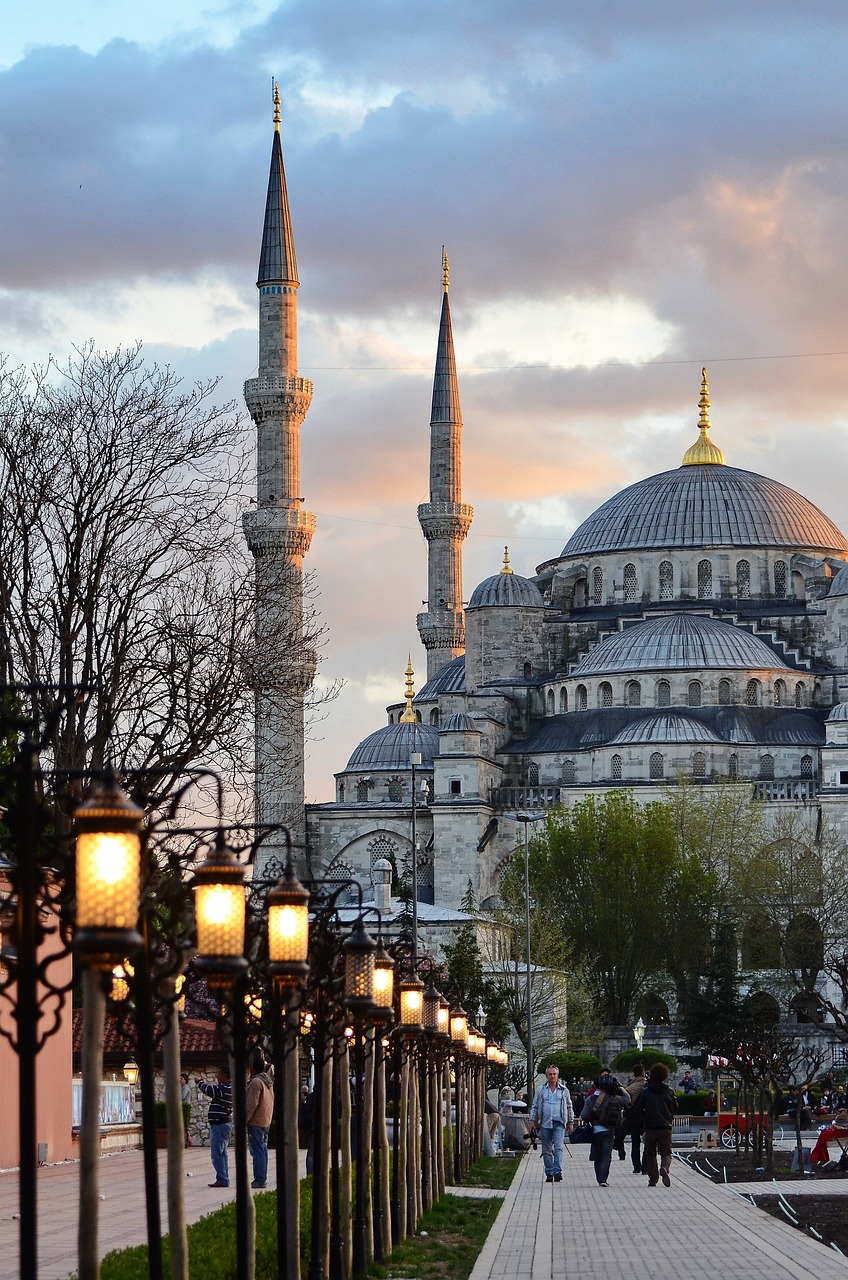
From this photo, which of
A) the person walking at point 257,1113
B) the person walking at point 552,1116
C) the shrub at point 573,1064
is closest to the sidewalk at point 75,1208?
the person walking at point 257,1113

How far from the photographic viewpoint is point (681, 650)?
82.1 meters

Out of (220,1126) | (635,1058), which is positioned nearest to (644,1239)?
(220,1126)

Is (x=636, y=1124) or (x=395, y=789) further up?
(x=395, y=789)

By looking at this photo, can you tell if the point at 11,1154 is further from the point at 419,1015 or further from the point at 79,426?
the point at 79,426

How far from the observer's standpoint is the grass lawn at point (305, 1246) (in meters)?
11.8

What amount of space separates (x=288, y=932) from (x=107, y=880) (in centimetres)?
312

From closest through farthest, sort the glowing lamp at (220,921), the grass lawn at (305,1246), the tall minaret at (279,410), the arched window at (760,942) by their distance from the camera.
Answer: the glowing lamp at (220,921), the grass lawn at (305,1246), the arched window at (760,942), the tall minaret at (279,410)

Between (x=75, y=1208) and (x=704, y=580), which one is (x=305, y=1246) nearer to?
(x=75, y=1208)

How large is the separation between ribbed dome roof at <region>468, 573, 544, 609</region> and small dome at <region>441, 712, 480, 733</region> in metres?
8.91

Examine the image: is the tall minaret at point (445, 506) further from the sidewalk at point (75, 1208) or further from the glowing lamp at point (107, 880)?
the glowing lamp at point (107, 880)

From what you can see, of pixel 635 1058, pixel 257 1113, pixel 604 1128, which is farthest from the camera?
pixel 635 1058

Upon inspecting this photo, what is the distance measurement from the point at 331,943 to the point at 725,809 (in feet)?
192

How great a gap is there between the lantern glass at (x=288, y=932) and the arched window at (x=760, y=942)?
56953mm

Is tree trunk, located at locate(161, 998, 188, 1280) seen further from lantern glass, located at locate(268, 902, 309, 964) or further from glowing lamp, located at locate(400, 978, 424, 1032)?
glowing lamp, located at locate(400, 978, 424, 1032)
